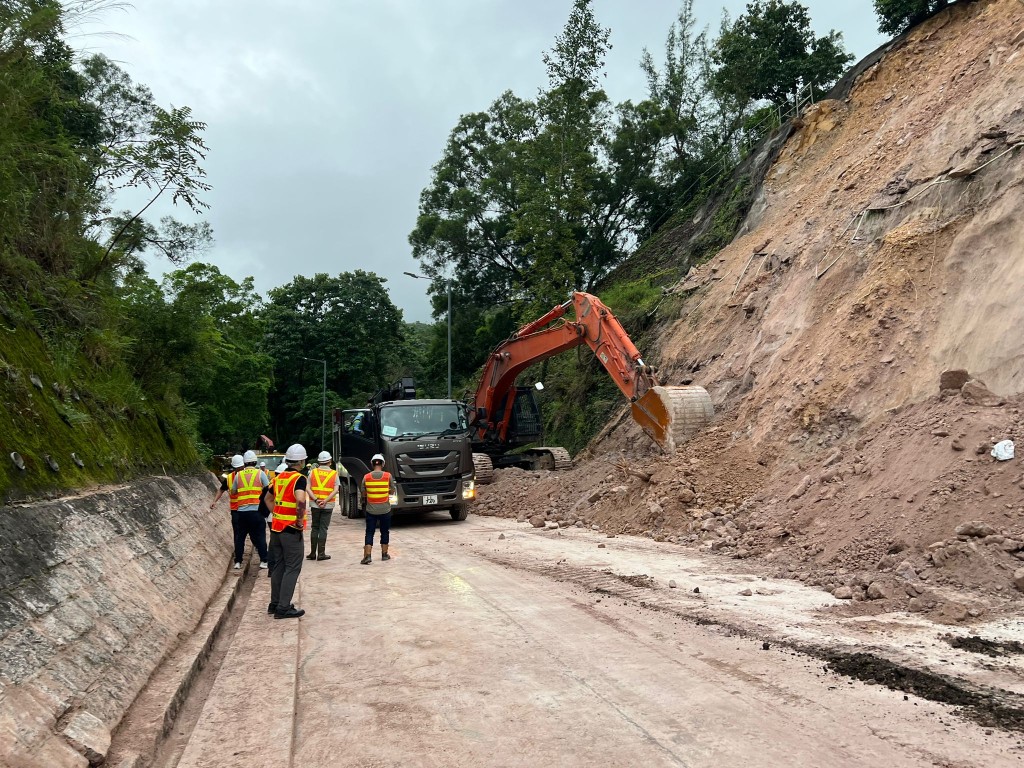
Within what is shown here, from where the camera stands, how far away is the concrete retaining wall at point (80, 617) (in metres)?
3.74

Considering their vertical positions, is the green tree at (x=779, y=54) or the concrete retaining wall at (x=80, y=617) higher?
the green tree at (x=779, y=54)

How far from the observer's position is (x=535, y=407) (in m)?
22.8

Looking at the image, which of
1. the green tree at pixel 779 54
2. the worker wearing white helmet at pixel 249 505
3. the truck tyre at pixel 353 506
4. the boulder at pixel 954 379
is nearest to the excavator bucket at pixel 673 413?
the boulder at pixel 954 379

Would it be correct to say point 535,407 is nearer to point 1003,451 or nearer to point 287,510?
point 1003,451

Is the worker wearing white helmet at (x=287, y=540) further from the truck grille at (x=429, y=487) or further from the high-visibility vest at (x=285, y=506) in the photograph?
the truck grille at (x=429, y=487)

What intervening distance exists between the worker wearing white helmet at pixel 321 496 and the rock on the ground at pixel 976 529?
811cm

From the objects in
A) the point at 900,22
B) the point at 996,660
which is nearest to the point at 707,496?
the point at 996,660

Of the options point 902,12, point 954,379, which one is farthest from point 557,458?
point 902,12

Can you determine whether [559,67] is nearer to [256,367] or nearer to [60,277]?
[256,367]

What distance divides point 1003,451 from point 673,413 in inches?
267

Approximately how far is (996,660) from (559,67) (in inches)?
1261

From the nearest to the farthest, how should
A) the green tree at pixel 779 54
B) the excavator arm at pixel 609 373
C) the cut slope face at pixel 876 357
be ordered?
the cut slope face at pixel 876 357 → the excavator arm at pixel 609 373 → the green tree at pixel 779 54

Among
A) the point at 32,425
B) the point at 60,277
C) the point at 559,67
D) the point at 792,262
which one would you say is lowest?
the point at 32,425

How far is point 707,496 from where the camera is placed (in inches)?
506
